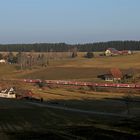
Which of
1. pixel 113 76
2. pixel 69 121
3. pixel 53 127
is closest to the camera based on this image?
pixel 53 127

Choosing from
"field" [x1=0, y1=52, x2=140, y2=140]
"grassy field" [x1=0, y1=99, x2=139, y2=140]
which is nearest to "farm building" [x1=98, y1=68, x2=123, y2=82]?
"field" [x1=0, y1=52, x2=140, y2=140]

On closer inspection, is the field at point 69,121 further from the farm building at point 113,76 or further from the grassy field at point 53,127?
the farm building at point 113,76

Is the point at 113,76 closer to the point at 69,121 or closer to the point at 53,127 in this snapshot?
the point at 69,121

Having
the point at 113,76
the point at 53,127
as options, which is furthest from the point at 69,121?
the point at 113,76

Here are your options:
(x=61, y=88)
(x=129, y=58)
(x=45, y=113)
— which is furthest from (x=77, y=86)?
(x=129, y=58)

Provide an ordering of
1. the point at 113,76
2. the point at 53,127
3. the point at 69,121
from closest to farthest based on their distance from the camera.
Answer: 1. the point at 53,127
2. the point at 69,121
3. the point at 113,76

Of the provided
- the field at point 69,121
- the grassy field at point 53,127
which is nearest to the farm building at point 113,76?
the field at point 69,121

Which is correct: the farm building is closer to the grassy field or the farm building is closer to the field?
the field

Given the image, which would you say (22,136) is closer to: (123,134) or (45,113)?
(123,134)

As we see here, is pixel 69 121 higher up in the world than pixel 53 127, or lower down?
lower down

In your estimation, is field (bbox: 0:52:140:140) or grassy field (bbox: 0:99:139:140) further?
field (bbox: 0:52:140:140)

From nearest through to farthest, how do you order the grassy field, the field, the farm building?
the grassy field < the field < the farm building

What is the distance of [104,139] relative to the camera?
25.3 meters

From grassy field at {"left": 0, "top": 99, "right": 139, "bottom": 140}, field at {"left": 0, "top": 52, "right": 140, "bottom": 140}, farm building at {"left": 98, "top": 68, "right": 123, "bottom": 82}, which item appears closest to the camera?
grassy field at {"left": 0, "top": 99, "right": 139, "bottom": 140}
